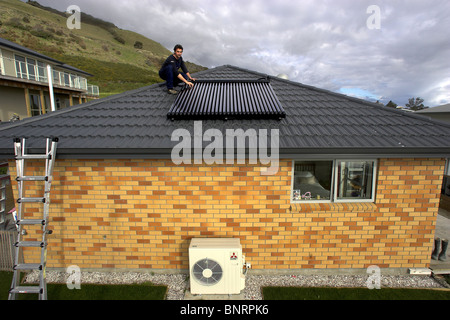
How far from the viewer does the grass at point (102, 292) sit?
4.32m

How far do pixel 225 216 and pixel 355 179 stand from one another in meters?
2.91

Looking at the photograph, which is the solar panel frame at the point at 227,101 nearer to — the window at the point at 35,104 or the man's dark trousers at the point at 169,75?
the man's dark trousers at the point at 169,75

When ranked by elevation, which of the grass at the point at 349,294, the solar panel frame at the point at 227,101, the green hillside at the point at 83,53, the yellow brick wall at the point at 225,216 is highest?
the green hillside at the point at 83,53

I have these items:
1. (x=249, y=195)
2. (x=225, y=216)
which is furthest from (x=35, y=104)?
(x=249, y=195)

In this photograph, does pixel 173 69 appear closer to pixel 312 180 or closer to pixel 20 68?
pixel 312 180

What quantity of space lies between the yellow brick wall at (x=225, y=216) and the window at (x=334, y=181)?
18 centimetres

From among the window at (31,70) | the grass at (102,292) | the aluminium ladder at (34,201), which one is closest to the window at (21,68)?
the window at (31,70)

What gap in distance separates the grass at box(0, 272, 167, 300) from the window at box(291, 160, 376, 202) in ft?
11.4

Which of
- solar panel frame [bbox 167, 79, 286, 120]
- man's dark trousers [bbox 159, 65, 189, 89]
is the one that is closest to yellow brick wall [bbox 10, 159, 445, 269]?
solar panel frame [bbox 167, 79, 286, 120]

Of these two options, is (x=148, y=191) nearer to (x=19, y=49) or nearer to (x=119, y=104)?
(x=119, y=104)

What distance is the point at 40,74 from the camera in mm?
24594

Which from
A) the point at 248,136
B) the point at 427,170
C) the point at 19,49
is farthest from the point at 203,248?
the point at 19,49

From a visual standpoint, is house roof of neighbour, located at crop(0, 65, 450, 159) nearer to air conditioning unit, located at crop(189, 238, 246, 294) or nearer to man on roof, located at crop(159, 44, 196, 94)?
man on roof, located at crop(159, 44, 196, 94)

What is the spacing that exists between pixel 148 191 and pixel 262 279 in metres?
3.09
